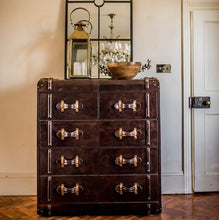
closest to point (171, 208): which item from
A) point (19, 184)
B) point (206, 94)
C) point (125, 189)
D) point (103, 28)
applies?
point (125, 189)

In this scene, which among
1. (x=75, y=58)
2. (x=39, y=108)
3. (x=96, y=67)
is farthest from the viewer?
(x=96, y=67)

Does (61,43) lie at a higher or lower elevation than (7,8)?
lower

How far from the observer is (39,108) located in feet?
7.16

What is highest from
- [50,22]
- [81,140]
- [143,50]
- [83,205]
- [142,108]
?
[50,22]

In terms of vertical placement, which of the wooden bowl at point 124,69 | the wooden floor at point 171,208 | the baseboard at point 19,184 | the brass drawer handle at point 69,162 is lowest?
the wooden floor at point 171,208

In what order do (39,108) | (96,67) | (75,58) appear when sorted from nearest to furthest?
(39,108), (75,58), (96,67)

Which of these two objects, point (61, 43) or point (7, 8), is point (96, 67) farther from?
point (7, 8)

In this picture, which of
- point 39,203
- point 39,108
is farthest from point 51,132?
point 39,203

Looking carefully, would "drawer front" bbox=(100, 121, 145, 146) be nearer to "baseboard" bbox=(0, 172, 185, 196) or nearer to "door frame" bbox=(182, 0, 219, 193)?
"door frame" bbox=(182, 0, 219, 193)

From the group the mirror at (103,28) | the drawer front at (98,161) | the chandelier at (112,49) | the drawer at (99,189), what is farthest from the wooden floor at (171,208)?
the chandelier at (112,49)

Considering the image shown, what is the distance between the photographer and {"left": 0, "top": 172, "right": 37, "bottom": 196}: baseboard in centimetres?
279

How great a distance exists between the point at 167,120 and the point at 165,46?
85 cm

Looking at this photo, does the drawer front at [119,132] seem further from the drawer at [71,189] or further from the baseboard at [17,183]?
the baseboard at [17,183]

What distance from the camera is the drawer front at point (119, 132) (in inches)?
86.9
